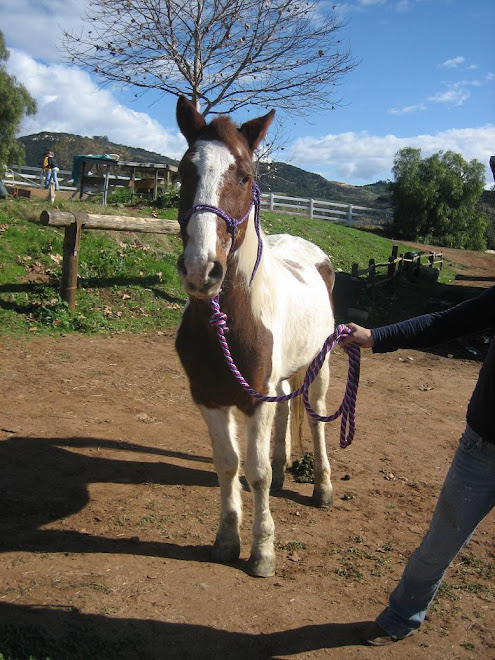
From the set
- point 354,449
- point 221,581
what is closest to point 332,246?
point 354,449

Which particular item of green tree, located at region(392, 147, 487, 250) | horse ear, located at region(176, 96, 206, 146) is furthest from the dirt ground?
green tree, located at region(392, 147, 487, 250)

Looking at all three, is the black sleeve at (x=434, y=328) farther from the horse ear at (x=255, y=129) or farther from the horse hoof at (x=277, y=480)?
the horse hoof at (x=277, y=480)

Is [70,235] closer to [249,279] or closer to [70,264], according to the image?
[70,264]

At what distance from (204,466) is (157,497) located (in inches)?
32.2

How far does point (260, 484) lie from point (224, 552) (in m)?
0.49

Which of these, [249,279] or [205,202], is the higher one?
[205,202]

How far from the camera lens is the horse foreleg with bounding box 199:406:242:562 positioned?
3555 mm

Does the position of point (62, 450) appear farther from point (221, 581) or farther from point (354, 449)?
point (354, 449)

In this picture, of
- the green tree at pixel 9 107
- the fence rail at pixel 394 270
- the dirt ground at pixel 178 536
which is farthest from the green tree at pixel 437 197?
the dirt ground at pixel 178 536

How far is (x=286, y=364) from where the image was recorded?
415 centimetres

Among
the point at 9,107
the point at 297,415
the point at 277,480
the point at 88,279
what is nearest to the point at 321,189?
the point at 9,107

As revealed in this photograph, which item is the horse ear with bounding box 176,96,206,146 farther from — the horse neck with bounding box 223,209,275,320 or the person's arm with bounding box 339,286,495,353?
the person's arm with bounding box 339,286,495,353

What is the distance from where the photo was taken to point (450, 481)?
253 centimetres

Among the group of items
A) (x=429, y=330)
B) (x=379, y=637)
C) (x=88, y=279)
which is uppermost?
(x=429, y=330)
